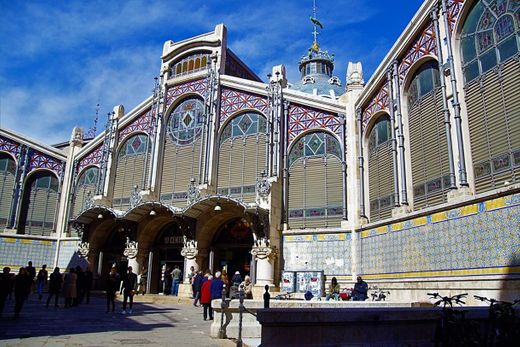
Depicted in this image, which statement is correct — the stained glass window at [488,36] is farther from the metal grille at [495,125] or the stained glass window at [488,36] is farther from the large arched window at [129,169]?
the large arched window at [129,169]

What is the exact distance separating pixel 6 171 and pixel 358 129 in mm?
23590

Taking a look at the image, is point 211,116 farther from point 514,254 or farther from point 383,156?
point 514,254

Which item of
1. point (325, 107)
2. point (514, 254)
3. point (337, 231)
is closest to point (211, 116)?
point (325, 107)

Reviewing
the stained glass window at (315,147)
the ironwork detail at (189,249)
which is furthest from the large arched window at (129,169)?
the stained glass window at (315,147)

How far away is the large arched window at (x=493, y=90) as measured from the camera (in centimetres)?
1327

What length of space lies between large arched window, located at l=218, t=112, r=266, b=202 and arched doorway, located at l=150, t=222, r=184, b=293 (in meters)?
4.70

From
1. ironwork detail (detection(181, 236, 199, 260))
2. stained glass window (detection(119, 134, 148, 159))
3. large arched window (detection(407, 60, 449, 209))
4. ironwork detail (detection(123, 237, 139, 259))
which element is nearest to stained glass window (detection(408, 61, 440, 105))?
large arched window (detection(407, 60, 449, 209))

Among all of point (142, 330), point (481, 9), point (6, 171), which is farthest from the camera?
point (6, 171)

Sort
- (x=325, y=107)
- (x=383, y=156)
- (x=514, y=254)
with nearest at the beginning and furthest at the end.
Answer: (x=514, y=254)
(x=383, y=156)
(x=325, y=107)

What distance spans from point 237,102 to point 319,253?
33.5 ft

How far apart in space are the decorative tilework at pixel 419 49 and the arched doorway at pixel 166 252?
628 inches

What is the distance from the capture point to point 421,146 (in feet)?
57.1

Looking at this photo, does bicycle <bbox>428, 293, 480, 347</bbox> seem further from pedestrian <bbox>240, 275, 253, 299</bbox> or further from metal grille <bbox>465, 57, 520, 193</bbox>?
pedestrian <bbox>240, 275, 253, 299</bbox>

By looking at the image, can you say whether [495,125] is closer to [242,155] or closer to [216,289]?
[216,289]
